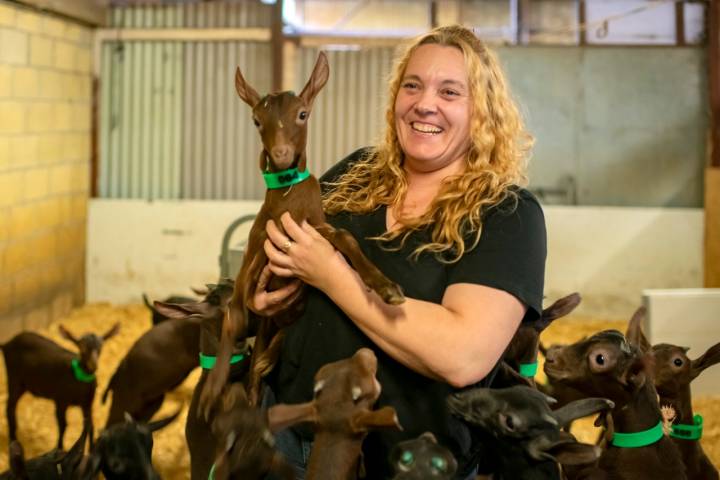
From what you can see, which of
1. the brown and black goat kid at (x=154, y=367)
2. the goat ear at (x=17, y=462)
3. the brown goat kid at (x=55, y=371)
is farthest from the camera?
the brown goat kid at (x=55, y=371)

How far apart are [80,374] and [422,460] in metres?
2.74

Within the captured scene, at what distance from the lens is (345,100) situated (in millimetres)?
8336

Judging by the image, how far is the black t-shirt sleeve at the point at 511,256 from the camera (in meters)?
2.05

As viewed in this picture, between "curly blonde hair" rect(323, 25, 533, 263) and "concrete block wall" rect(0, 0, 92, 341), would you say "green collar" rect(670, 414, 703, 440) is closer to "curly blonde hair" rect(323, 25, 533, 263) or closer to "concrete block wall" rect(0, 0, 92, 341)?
"curly blonde hair" rect(323, 25, 533, 263)

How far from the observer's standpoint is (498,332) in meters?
2.02

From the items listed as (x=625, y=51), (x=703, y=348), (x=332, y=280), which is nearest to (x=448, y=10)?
(x=625, y=51)

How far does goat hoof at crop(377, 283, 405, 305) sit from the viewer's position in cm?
195

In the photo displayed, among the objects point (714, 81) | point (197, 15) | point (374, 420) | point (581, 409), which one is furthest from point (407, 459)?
point (197, 15)

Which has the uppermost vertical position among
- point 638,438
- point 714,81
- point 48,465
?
point 714,81

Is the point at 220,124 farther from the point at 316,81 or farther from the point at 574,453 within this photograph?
the point at 574,453

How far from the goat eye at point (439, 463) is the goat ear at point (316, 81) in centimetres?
78

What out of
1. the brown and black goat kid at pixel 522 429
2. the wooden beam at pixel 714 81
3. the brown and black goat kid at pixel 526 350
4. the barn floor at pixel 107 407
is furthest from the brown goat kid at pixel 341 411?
the wooden beam at pixel 714 81

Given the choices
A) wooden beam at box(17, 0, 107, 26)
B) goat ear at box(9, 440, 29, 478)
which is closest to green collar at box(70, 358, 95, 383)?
goat ear at box(9, 440, 29, 478)

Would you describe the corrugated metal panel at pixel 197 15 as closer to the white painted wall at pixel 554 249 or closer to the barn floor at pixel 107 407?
the white painted wall at pixel 554 249
